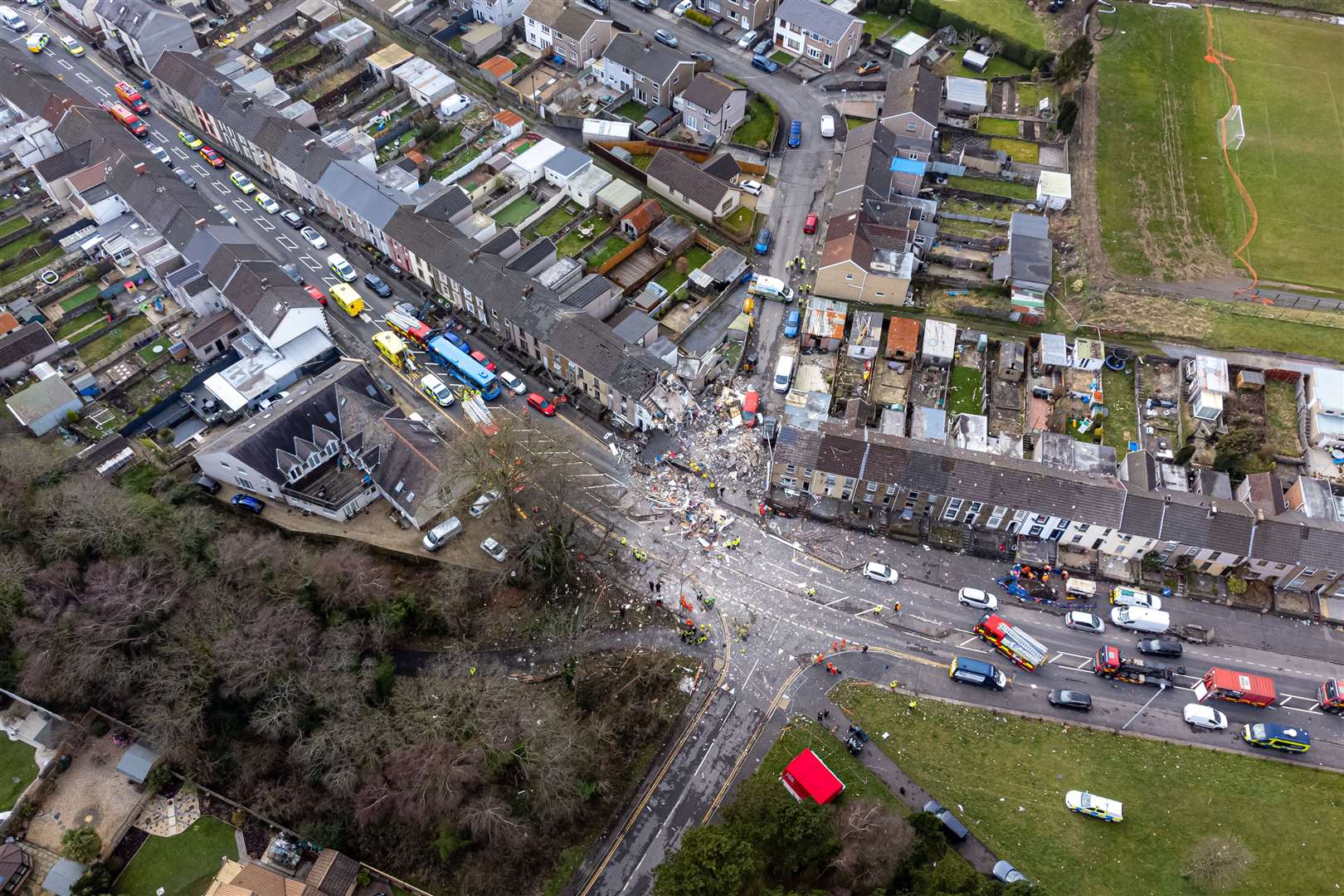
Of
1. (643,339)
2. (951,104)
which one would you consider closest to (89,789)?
(643,339)

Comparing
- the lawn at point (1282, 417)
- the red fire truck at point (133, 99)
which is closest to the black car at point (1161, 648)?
the lawn at point (1282, 417)

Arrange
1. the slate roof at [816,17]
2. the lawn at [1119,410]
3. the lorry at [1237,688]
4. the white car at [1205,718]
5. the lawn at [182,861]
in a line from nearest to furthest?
1. the lawn at [182,861]
2. the white car at [1205,718]
3. the lorry at [1237,688]
4. the lawn at [1119,410]
5. the slate roof at [816,17]

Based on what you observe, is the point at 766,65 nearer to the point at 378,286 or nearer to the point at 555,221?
the point at 555,221

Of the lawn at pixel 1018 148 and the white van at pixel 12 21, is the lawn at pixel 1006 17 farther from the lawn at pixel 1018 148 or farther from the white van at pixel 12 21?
the white van at pixel 12 21

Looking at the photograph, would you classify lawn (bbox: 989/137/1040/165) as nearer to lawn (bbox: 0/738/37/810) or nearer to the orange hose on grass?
the orange hose on grass

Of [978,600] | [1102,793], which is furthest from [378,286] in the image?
[1102,793]

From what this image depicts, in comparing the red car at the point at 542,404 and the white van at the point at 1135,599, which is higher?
the red car at the point at 542,404

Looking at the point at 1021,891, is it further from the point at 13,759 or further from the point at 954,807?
the point at 13,759
